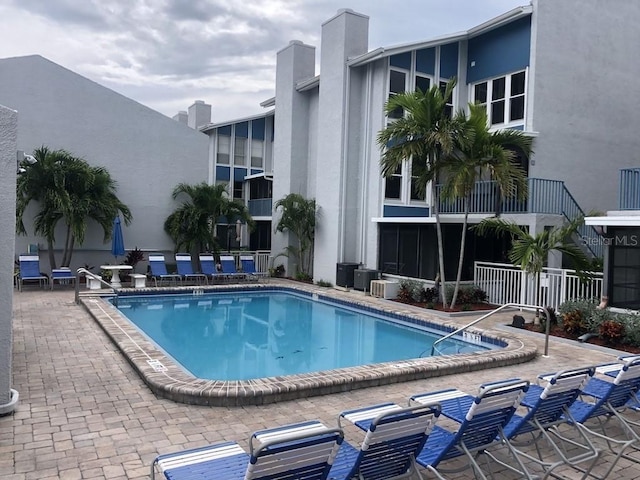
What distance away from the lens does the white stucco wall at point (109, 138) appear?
63.3ft

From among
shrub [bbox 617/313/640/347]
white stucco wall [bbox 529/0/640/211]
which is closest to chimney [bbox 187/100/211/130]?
white stucco wall [bbox 529/0/640/211]

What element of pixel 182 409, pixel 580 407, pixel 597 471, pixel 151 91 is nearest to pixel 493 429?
pixel 597 471

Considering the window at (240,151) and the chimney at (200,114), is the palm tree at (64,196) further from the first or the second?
the chimney at (200,114)

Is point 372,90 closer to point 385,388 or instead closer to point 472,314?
point 472,314

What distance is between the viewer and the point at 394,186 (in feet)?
63.1

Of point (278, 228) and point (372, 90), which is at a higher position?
point (372, 90)

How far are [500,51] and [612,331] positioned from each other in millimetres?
11589

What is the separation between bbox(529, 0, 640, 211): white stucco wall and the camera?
17.2 meters

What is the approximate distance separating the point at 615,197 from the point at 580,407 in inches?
619

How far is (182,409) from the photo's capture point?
6.34 m

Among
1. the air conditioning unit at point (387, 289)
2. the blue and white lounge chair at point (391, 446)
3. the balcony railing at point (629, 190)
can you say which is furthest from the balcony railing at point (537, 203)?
the blue and white lounge chair at point (391, 446)

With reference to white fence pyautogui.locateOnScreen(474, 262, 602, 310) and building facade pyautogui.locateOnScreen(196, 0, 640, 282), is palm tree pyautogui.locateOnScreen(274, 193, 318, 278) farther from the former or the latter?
white fence pyautogui.locateOnScreen(474, 262, 602, 310)

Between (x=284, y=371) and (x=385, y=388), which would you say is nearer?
(x=385, y=388)

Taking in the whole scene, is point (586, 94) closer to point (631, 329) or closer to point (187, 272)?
point (631, 329)
